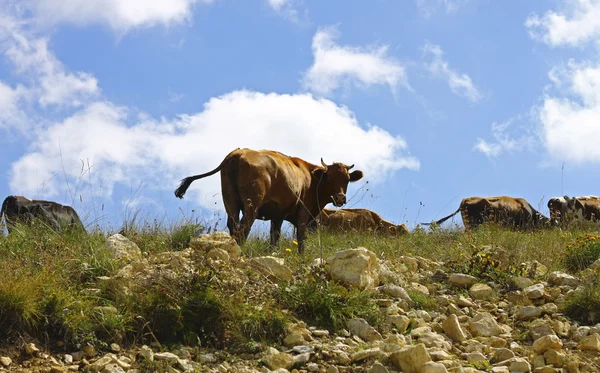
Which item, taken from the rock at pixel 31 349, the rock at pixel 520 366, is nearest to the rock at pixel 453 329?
the rock at pixel 520 366

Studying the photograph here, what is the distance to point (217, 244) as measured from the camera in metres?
8.38

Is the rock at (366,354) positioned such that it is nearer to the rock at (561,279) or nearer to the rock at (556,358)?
the rock at (556,358)

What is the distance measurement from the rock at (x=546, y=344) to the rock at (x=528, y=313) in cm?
107

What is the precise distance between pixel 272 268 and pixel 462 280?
2439 mm

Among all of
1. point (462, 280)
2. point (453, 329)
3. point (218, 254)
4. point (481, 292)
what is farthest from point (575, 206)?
point (218, 254)

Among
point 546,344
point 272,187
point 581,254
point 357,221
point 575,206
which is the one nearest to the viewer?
Result: point 546,344

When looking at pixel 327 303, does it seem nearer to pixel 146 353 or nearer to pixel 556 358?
pixel 146 353

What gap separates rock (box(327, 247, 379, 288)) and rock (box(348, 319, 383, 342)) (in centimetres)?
74

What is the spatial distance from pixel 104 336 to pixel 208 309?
3.12ft

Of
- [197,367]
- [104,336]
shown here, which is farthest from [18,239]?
[197,367]

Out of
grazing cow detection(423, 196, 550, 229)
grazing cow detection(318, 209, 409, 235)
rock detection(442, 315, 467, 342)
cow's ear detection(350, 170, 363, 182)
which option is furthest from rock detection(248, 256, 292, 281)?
grazing cow detection(423, 196, 550, 229)

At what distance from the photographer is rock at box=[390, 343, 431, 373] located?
6.08 m

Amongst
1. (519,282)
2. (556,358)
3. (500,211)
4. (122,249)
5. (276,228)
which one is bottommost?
(556,358)

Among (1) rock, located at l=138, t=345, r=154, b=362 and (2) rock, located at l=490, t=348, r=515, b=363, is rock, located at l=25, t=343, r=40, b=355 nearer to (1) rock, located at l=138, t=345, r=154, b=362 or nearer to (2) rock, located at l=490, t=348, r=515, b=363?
(1) rock, located at l=138, t=345, r=154, b=362
